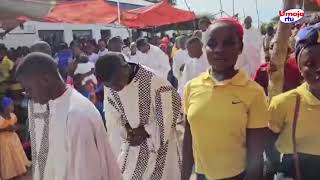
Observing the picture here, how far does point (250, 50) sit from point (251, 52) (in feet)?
0.15

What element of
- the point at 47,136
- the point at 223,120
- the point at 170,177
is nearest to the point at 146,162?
the point at 170,177

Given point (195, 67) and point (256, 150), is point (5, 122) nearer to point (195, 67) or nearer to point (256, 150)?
point (195, 67)

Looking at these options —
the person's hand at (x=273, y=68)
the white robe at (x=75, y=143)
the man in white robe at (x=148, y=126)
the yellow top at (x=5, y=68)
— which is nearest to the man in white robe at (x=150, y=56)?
the yellow top at (x=5, y=68)

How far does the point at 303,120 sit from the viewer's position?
2.46 metres

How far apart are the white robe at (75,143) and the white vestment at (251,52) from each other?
18.5 ft

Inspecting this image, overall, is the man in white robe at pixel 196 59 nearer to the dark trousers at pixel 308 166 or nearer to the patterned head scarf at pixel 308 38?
the patterned head scarf at pixel 308 38

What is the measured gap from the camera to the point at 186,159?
2.87 m

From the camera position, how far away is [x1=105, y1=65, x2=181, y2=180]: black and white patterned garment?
377cm

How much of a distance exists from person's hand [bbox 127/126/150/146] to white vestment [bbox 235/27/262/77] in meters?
4.63

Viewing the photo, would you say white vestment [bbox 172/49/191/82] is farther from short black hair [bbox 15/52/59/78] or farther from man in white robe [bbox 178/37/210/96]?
short black hair [bbox 15/52/59/78]

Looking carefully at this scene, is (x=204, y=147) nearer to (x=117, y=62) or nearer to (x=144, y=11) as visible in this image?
(x=117, y=62)

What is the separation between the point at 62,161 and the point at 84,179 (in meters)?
0.19

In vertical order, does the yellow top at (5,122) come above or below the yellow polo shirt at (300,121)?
below

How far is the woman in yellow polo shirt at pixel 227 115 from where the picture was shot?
8.18 feet
